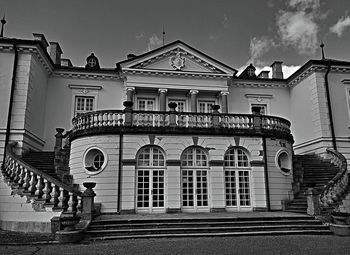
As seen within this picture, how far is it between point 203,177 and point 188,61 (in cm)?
903

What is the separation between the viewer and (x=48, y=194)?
1180 cm

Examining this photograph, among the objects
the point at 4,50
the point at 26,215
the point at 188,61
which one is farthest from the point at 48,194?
the point at 188,61

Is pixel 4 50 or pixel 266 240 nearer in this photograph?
pixel 266 240

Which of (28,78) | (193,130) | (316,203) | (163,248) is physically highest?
(28,78)

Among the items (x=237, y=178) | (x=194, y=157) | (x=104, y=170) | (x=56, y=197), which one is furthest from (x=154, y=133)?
(x=56, y=197)

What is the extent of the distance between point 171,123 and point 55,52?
11.6 metres

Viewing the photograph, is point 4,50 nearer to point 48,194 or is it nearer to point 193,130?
point 48,194

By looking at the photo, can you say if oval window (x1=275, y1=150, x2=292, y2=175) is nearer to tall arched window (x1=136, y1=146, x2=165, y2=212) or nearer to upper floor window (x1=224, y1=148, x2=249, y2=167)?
upper floor window (x1=224, y1=148, x2=249, y2=167)

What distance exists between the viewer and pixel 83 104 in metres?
20.6

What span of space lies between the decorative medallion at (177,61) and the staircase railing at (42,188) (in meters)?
11.1

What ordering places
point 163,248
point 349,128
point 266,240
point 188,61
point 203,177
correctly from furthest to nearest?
point 188,61
point 349,128
point 203,177
point 266,240
point 163,248

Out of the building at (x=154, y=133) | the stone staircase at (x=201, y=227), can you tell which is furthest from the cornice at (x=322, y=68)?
the stone staircase at (x=201, y=227)

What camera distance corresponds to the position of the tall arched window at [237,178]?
49.3ft

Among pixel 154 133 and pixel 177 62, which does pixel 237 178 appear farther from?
pixel 177 62
